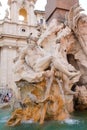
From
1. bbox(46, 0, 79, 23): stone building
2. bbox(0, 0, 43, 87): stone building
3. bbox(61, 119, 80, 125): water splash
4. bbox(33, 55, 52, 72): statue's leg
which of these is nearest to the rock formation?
bbox(33, 55, 52, 72): statue's leg

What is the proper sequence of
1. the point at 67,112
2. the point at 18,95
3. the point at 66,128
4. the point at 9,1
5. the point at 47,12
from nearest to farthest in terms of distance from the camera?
the point at 66,128
the point at 67,112
the point at 18,95
the point at 47,12
the point at 9,1

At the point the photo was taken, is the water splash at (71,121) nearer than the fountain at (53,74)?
Yes

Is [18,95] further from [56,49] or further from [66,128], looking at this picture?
[66,128]

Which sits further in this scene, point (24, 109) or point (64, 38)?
point (64, 38)

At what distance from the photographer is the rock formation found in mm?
5276

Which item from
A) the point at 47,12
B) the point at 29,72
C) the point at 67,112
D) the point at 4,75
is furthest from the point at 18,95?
the point at 4,75

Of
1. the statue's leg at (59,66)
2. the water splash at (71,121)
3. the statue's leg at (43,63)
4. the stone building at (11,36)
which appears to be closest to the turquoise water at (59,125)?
the water splash at (71,121)

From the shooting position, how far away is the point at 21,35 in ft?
82.7

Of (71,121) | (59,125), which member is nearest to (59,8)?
(71,121)

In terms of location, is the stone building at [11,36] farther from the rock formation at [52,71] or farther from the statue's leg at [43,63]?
the statue's leg at [43,63]

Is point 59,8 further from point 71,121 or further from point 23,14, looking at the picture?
point 23,14

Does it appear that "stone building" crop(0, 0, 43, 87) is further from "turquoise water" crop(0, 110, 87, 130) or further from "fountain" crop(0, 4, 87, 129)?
"turquoise water" crop(0, 110, 87, 130)

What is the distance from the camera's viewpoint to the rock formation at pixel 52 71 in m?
5.28

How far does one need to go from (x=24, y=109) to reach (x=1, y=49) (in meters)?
20.2
